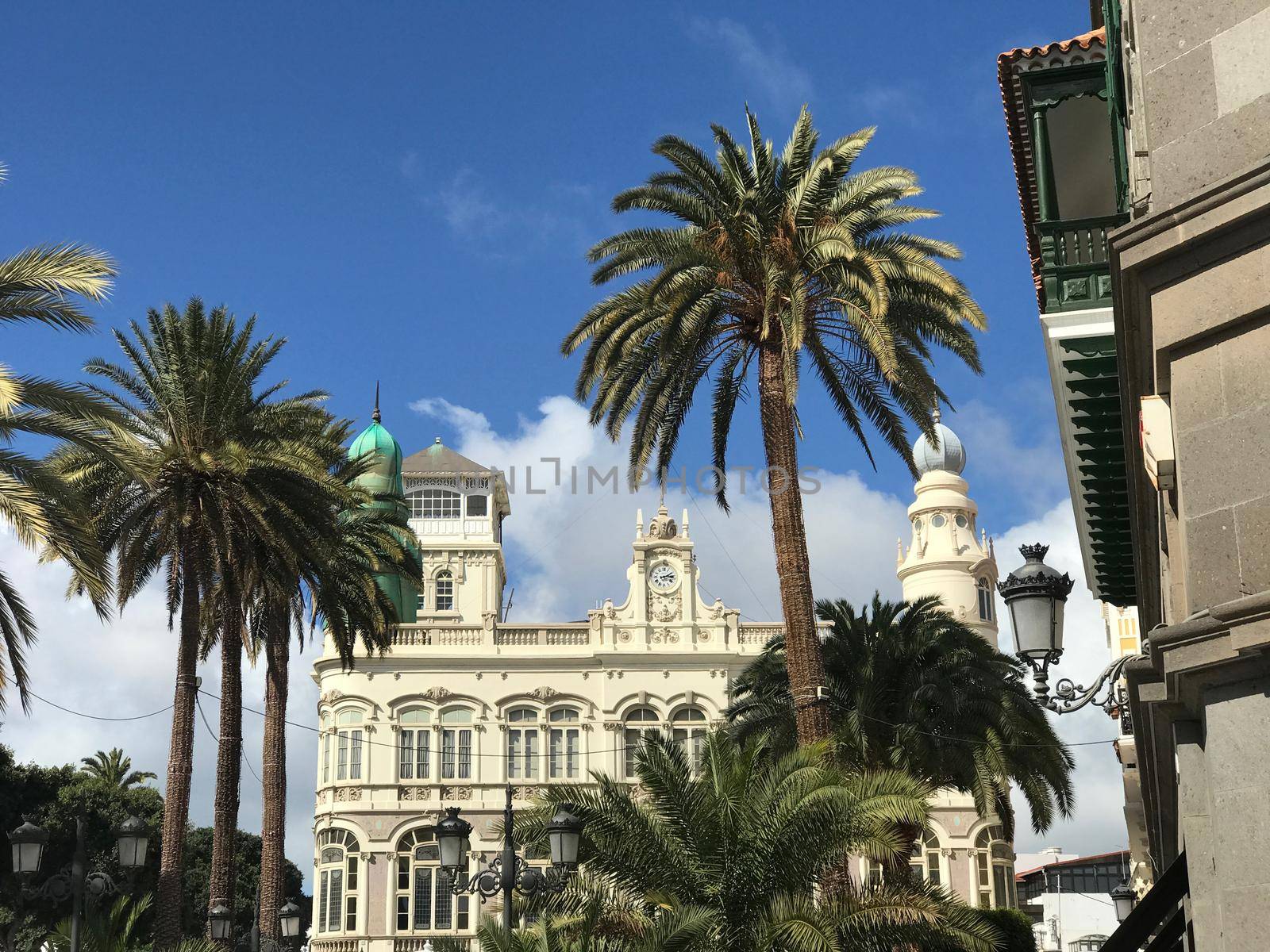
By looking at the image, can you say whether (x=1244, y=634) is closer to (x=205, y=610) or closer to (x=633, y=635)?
(x=205, y=610)

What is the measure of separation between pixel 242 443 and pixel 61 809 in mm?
29054

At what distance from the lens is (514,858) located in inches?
A: 779

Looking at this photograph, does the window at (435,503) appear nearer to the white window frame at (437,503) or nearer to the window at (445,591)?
the white window frame at (437,503)

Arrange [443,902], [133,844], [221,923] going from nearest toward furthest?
[133,844]
[221,923]
[443,902]

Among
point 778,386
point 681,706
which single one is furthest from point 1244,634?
point 681,706

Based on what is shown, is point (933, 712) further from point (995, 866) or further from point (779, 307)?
point (995, 866)

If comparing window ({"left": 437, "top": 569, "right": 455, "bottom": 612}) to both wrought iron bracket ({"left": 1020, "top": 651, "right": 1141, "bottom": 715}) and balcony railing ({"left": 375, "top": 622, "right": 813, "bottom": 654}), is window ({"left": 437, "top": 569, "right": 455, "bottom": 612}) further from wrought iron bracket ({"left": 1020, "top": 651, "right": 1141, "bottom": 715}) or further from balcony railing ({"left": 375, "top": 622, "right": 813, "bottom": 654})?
wrought iron bracket ({"left": 1020, "top": 651, "right": 1141, "bottom": 715})

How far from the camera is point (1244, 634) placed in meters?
8.23

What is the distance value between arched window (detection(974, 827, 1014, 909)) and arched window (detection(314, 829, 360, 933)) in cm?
2038

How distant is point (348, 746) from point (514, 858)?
3382 cm

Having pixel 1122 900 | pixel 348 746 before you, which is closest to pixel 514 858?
pixel 1122 900

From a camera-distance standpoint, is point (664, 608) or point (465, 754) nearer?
point (465, 754)

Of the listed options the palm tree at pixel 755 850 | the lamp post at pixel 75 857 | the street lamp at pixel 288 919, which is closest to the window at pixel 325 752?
the street lamp at pixel 288 919

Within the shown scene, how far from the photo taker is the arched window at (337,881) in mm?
50406
